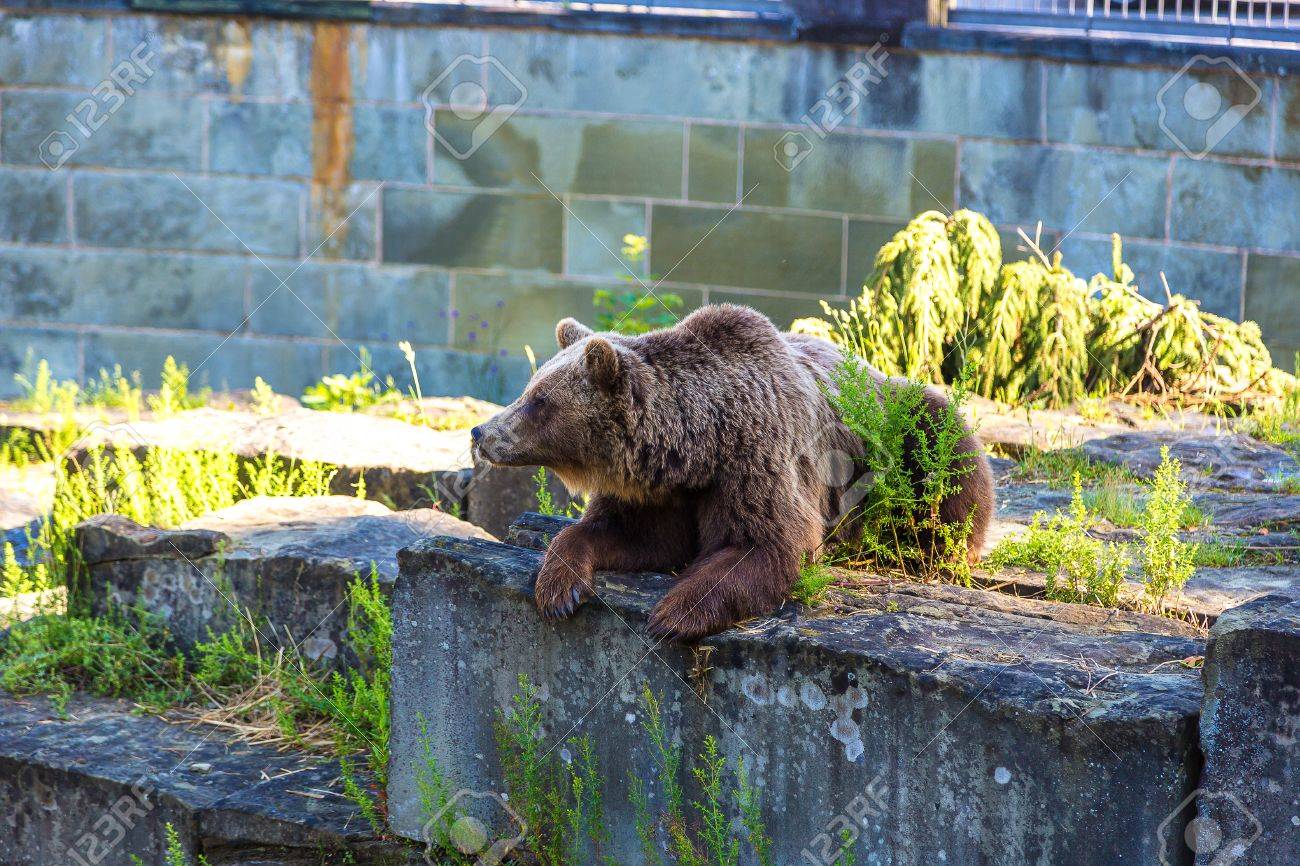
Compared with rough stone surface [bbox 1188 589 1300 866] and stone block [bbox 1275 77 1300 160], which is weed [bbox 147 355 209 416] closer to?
rough stone surface [bbox 1188 589 1300 866]

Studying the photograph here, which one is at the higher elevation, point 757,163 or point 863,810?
point 757,163

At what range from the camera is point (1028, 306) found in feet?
26.3

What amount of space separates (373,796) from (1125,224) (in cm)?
667

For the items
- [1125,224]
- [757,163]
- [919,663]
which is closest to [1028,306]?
[1125,224]

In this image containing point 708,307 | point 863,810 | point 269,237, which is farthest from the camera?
point 269,237

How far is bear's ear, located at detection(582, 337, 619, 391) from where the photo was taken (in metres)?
4.02

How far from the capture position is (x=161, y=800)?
4.61 meters

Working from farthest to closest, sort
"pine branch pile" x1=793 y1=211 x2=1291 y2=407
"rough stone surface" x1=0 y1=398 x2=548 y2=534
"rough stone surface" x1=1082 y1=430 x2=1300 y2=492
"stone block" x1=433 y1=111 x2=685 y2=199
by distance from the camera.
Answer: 1. "stone block" x1=433 y1=111 x2=685 y2=199
2. "pine branch pile" x1=793 y1=211 x2=1291 y2=407
3. "rough stone surface" x1=0 y1=398 x2=548 y2=534
4. "rough stone surface" x1=1082 y1=430 x2=1300 y2=492

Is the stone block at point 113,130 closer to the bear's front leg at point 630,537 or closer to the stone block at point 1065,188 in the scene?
the stone block at point 1065,188

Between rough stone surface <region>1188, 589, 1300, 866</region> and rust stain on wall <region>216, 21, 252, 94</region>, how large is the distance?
839cm

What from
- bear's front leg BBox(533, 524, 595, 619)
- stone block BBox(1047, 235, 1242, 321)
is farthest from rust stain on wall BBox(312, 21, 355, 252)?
bear's front leg BBox(533, 524, 595, 619)

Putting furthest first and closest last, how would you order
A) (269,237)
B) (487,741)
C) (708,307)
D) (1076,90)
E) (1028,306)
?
(269,237)
(1076,90)
(1028,306)
(708,307)
(487,741)

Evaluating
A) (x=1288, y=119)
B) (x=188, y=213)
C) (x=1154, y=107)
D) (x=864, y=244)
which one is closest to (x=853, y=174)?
(x=864, y=244)

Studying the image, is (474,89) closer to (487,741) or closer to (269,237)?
(269,237)
